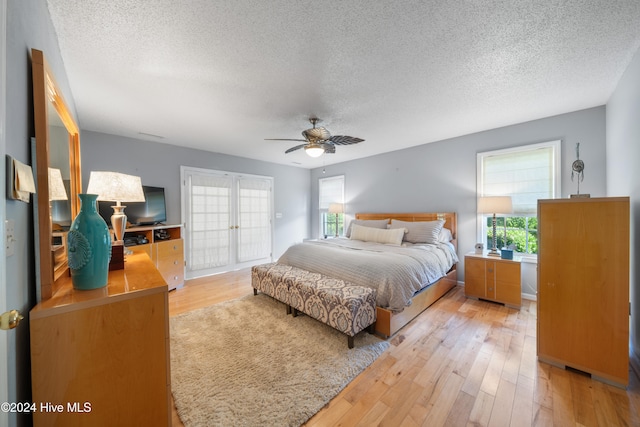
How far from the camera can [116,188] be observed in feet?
5.45

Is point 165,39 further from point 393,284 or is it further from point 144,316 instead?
point 393,284

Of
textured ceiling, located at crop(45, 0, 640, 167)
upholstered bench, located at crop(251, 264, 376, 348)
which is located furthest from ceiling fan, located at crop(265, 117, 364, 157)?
upholstered bench, located at crop(251, 264, 376, 348)

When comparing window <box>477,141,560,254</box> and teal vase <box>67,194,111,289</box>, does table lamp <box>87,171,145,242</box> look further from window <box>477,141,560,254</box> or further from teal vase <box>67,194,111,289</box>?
window <box>477,141,560,254</box>

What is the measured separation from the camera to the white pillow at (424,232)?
11.8ft

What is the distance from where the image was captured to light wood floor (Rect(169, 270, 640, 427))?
143 cm

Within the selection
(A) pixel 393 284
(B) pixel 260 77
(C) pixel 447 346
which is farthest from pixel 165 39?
(C) pixel 447 346

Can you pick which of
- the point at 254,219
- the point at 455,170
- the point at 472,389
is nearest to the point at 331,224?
the point at 254,219

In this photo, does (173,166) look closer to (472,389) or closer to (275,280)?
(275,280)

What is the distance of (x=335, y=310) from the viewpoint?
216cm

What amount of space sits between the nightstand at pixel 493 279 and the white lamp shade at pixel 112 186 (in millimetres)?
3841

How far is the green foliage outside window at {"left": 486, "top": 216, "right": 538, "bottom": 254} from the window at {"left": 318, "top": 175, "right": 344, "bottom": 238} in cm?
306

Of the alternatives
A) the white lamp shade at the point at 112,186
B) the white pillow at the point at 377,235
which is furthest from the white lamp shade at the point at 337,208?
the white lamp shade at the point at 112,186

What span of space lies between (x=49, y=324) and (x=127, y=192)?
1071 mm

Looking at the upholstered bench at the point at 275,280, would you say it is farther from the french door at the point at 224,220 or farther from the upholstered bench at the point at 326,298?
the french door at the point at 224,220
